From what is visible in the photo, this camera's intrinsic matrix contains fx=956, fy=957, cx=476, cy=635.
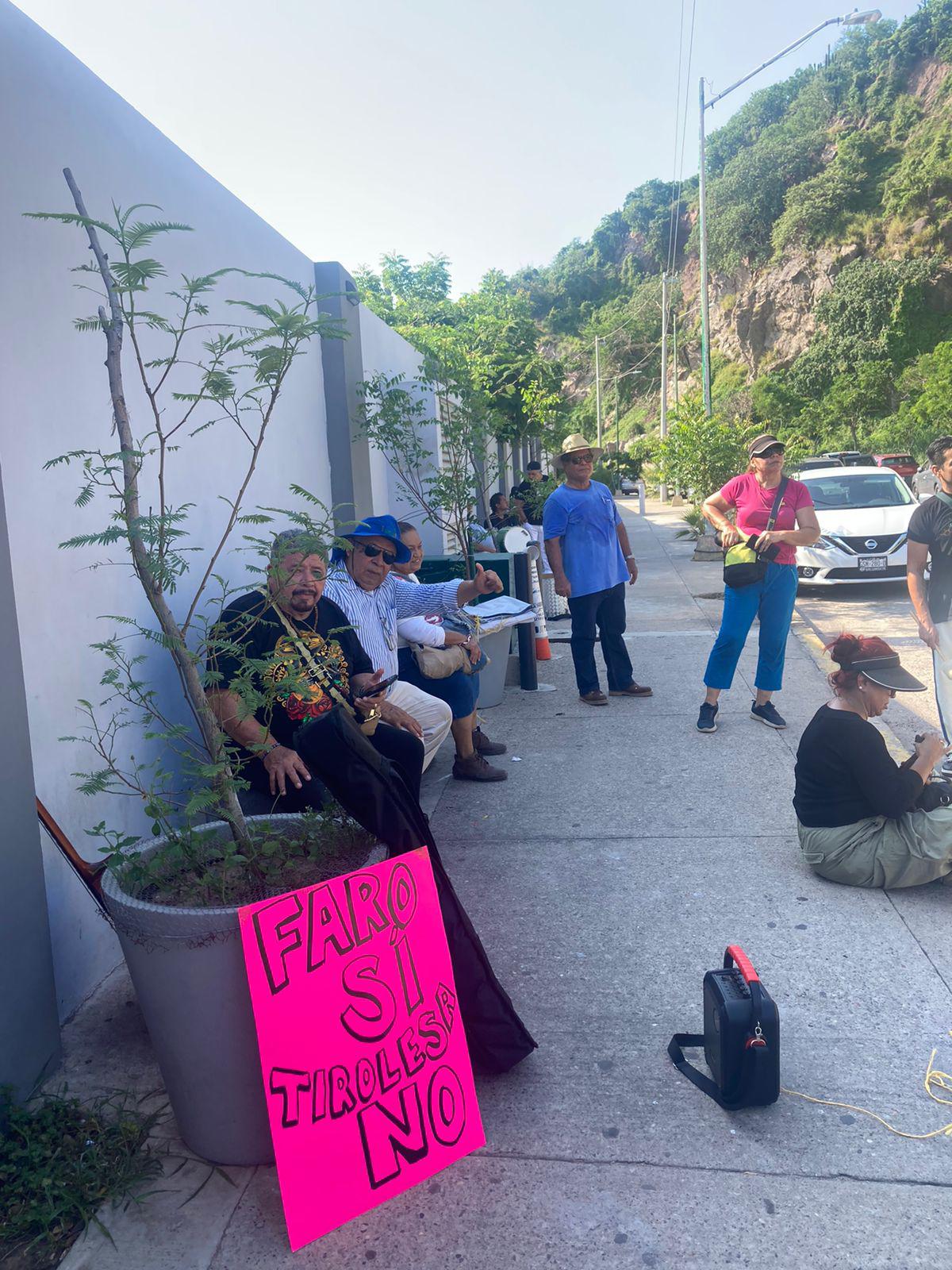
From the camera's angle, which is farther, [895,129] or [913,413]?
[895,129]

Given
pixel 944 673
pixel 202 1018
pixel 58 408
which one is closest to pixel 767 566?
pixel 944 673

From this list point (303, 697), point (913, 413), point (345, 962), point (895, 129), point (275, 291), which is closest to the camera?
point (345, 962)

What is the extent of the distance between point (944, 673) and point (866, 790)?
4.70ft

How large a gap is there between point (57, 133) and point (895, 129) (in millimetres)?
63977

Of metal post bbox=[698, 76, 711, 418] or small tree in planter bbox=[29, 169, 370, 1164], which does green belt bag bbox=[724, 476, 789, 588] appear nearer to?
small tree in planter bbox=[29, 169, 370, 1164]

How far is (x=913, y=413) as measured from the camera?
115 ft

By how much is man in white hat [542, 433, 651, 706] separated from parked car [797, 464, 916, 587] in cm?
547

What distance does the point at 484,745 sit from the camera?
19.2 feet

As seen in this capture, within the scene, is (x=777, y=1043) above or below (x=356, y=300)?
below

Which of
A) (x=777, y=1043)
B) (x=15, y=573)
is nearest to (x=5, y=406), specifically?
(x=15, y=573)

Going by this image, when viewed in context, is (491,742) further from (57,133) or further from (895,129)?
(895,129)

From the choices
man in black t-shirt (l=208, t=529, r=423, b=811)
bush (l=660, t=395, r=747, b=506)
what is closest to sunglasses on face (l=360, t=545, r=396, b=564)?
man in black t-shirt (l=208, t=529, r=423, b=811)

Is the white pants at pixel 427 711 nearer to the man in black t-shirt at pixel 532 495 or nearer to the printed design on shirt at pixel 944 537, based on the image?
the printed design on shirt at pixel 944 537

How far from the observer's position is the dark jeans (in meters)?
3.56
